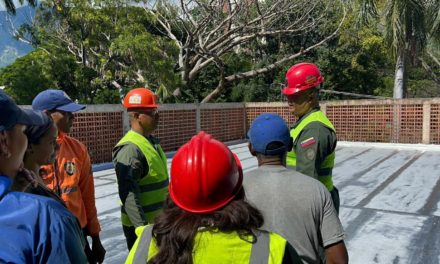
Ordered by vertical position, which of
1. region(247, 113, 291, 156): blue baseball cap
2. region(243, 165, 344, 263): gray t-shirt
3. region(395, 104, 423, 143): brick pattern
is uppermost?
region(247, 113, 291, 156): blue baseball cap

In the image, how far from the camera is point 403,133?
46.6 feet

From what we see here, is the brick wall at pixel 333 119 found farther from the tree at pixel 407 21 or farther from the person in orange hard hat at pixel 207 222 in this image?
the person in orange hard hat at pixel 207 222

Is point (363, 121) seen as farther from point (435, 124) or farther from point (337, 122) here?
point (435, 124)

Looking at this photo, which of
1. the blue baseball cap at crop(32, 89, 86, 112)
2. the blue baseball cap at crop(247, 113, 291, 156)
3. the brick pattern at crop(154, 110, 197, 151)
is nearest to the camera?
the blue baseball cap at crop(247, 113, 291, 156)

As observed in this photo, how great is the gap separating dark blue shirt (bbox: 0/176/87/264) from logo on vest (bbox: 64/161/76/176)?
1422 mm

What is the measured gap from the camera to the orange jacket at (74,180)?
2467 millimetres

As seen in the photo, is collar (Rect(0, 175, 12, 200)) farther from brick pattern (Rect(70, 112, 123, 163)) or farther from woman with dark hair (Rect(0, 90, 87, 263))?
brick pattern (Rect(70, 112, 123, 163))

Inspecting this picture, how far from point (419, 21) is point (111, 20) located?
10665 millimetres

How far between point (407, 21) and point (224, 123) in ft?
23.8

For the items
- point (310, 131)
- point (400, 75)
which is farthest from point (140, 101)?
point (400, 75)

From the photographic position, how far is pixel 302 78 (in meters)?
2.51

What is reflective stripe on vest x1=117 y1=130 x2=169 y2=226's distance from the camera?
2496mm

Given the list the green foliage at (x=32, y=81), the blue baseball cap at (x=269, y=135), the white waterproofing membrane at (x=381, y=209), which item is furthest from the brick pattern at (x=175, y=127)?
the blue baseball cap at (x=269, y=135)

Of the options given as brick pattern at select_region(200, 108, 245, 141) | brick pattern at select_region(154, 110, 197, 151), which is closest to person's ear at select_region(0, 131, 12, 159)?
brick pattern at select_region(154, 110, 197, 151)
